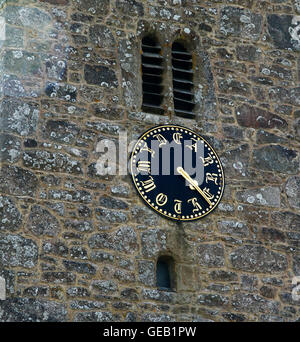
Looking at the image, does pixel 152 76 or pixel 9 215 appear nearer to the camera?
pixel 9 215

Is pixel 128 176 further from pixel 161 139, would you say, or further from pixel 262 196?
pixel 262 196

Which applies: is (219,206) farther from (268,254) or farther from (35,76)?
(35,76)

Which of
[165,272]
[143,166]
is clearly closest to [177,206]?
[143,166]

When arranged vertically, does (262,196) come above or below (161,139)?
below

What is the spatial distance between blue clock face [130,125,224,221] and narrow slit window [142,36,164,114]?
41 cm

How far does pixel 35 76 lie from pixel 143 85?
4.98 ft

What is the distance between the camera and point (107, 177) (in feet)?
48.7

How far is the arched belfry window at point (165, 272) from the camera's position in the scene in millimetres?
14578

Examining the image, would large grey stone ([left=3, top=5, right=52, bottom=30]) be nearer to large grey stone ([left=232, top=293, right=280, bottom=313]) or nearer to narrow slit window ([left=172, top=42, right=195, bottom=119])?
narrow slit window ([left=172, top=42, right=195, bottom=119])

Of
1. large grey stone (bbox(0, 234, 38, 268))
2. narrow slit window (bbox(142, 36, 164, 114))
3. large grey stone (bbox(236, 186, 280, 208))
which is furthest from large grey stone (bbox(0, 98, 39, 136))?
large grey stone (bbox(236, 186, 280, 208))

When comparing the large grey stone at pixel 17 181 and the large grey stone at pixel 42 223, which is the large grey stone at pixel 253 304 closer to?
the large grey stone at pixel 42 223

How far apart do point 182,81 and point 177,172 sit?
1483 mm

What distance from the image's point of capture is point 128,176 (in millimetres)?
14945
